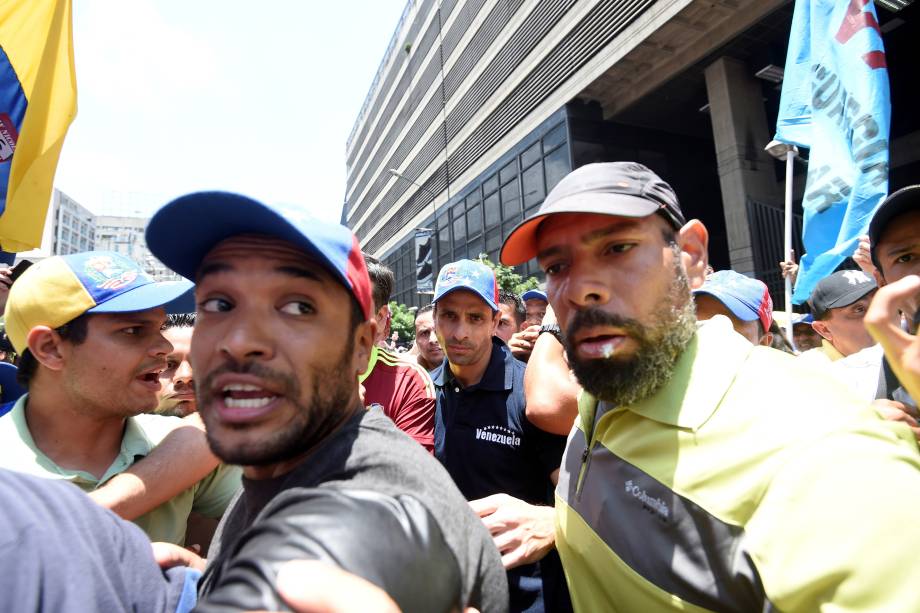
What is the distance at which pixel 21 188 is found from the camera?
11.0 feet

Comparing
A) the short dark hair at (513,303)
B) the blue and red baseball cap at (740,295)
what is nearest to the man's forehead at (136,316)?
the blue and red baseball cap at (740,295)

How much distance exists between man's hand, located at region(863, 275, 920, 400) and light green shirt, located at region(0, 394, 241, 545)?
238cm

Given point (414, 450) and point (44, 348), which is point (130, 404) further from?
point (414, 450)

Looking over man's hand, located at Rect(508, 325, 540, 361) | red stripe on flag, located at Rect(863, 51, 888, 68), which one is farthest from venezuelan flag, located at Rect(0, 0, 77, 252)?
red stripe on flag, located at Rect(863, 51, 888, 68)

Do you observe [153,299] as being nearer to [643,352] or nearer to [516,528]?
[516,528]

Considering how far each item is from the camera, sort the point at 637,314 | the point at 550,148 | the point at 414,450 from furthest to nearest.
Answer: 1. the point at 550,148
2. the point at 637,314
3. the point at 414,450

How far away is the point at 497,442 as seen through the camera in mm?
2623

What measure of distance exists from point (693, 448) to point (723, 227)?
20495 millimetres

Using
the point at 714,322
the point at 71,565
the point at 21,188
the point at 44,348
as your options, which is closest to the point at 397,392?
the point at 44,348

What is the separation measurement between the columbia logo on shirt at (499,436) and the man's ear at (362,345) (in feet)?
4.54

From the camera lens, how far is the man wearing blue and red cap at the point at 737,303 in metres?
2.91

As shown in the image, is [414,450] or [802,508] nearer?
[802,508]

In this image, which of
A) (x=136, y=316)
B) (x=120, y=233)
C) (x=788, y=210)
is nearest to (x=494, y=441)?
(x=136, y=316)

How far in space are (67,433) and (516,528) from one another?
175 centimetres
